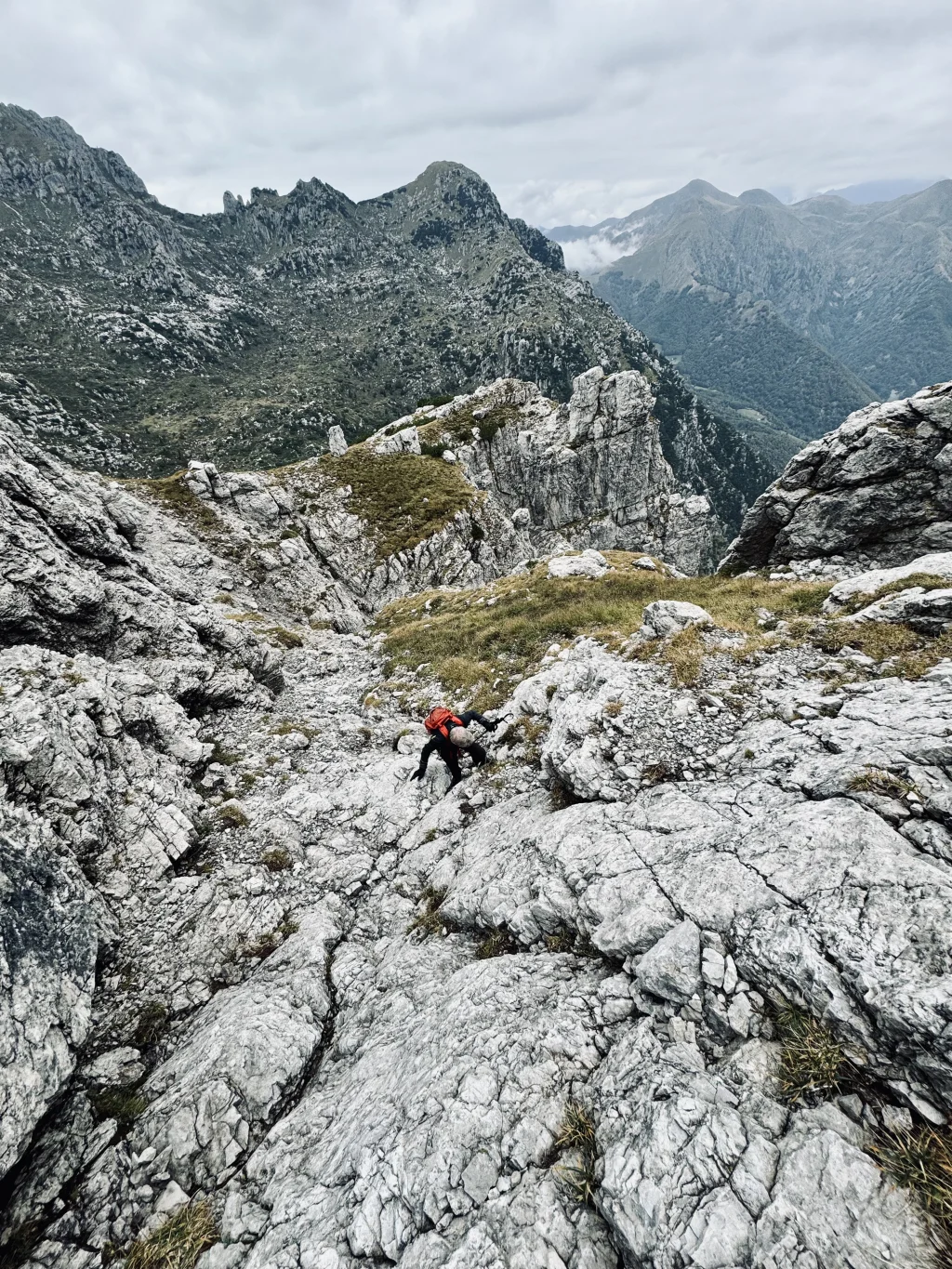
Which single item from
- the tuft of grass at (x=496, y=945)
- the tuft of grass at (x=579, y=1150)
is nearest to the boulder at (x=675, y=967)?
the tuft of grass at (x=579, y=1150)

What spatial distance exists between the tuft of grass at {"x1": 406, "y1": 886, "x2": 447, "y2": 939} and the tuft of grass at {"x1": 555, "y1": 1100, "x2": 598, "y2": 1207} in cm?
438

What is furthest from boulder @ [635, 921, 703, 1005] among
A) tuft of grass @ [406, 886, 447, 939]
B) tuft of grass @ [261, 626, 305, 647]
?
tuft of grass @ [261, 626, 305, 647]

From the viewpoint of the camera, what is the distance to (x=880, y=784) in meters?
7.39

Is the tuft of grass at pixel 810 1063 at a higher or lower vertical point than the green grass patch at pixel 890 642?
lower

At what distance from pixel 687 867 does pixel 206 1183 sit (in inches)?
A: 312

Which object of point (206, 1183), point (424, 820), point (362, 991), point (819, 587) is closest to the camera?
point (206, 1183)

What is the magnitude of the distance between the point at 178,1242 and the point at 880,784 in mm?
10904

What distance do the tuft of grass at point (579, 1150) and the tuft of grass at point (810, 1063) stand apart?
212 centimetres

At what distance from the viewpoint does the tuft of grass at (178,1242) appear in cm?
608

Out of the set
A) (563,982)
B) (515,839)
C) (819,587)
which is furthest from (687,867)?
(819,587)

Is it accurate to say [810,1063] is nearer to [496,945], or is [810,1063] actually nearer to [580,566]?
[496,945]

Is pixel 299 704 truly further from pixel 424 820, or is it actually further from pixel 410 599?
pixel 410 599

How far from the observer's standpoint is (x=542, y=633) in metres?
22.1

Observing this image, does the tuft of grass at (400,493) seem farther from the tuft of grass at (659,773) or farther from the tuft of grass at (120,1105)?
the tuft of grass at (120,1105)
